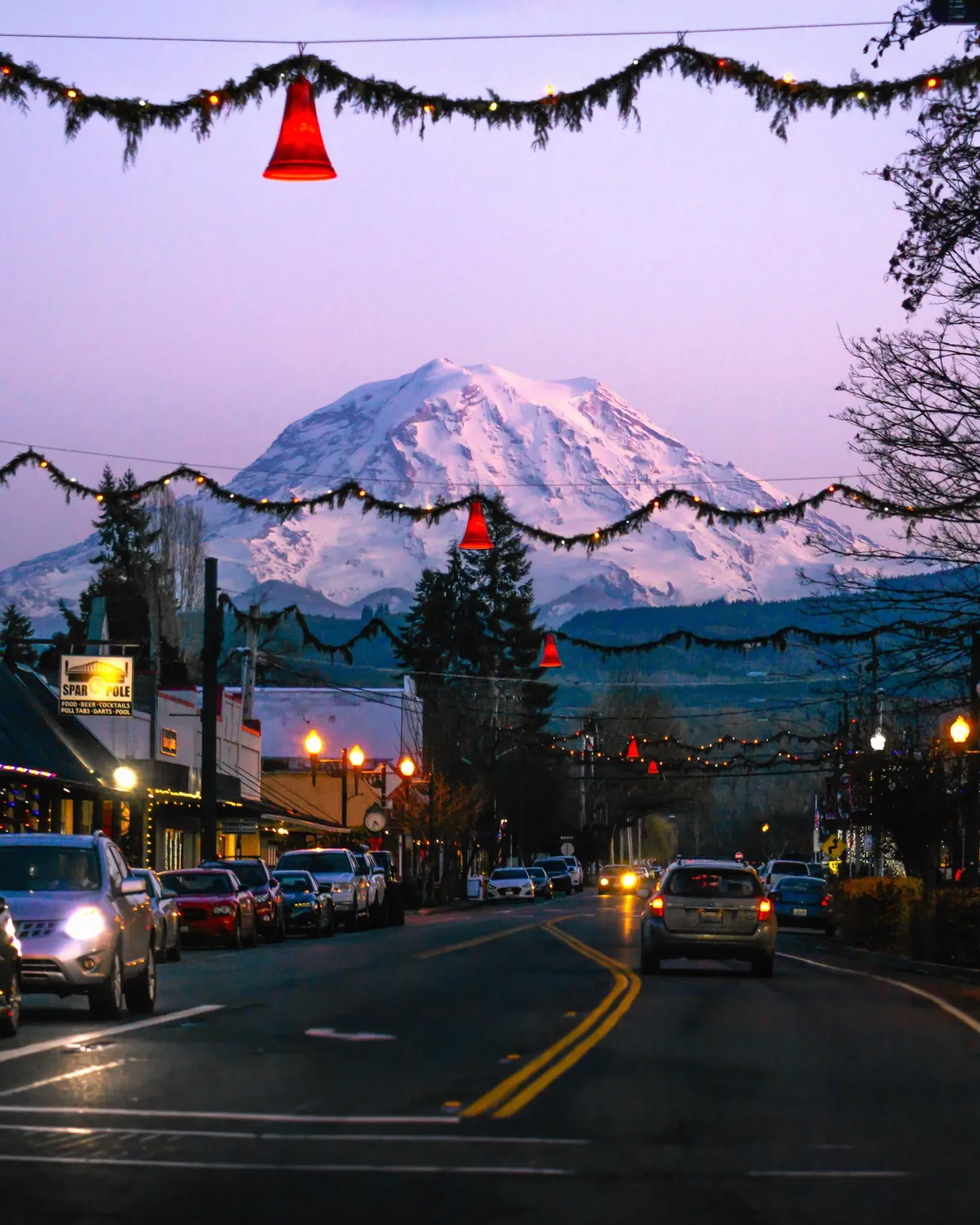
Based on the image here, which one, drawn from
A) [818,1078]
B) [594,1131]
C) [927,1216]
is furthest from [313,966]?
[927,1216]

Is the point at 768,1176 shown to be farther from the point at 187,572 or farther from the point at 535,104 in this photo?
the point at 187,572

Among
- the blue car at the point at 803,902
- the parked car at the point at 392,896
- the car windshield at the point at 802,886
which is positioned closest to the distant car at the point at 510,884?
the parked car at the point at 392,896

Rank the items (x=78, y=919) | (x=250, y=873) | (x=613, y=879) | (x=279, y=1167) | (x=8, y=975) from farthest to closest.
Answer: (x=613, y=879)
(x=250, y=873)
(x=78, y=919)
(x=8, y=975)
(x=279, y=1167)

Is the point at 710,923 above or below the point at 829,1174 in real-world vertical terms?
above

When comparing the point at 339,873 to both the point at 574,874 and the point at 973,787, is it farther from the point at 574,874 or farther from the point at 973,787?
the point at 574,874

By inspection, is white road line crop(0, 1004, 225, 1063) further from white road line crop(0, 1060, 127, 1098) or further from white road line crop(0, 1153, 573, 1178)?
white road line crop(0, 1153, 573, 1178)

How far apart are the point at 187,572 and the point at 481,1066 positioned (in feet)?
247

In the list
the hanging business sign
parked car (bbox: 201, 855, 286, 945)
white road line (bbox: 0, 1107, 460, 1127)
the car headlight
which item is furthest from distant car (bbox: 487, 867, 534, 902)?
white road line (bbox: 0, 1107, 460, 1127)

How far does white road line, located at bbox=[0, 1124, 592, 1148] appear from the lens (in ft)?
35.7

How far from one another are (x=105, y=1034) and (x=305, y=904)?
26277 millimetres

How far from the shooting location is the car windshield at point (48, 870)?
61.4ft

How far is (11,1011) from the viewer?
1614 cm

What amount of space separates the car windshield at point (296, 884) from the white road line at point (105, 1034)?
74.7 feet

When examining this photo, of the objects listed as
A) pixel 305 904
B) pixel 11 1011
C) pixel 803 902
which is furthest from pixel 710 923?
pixel 803 902
